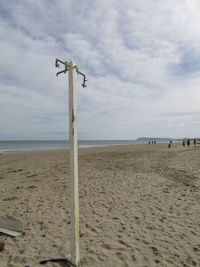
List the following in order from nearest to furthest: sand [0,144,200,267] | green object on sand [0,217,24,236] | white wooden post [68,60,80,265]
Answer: white wooden post [68,60,80,265]
sand [0,144,200,267]
green object on sand [0,217,24,236]

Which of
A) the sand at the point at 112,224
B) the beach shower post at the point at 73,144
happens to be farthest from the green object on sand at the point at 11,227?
the beach shower post at the point at 73,144

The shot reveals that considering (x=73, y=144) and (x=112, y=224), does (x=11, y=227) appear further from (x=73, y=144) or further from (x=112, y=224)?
(x=73, y=144)

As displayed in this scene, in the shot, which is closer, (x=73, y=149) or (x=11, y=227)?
(x=73, y=149)

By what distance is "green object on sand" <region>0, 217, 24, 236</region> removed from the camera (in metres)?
4.21

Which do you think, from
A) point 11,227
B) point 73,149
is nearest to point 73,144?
point 73,149

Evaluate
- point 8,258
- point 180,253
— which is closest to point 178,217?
point 180,253

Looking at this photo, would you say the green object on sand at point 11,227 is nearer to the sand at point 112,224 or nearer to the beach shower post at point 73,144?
the sand at point 112,224

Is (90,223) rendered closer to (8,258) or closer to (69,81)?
(8,258)

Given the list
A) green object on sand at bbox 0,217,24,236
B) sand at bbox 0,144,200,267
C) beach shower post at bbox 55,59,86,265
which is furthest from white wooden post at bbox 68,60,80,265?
green object on sand at bbox 0,217,24,236

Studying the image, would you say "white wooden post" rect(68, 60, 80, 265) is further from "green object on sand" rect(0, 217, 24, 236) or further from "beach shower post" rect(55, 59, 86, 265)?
"green object on sand" rect(0, 217, 24, 236)

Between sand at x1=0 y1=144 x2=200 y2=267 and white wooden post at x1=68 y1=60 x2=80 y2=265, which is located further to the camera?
sand at x1=0 y1=144 x2=200 y2=267

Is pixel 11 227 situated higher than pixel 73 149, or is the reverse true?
pixel 73 149

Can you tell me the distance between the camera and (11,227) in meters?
4.32

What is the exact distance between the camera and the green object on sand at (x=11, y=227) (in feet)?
13.8
